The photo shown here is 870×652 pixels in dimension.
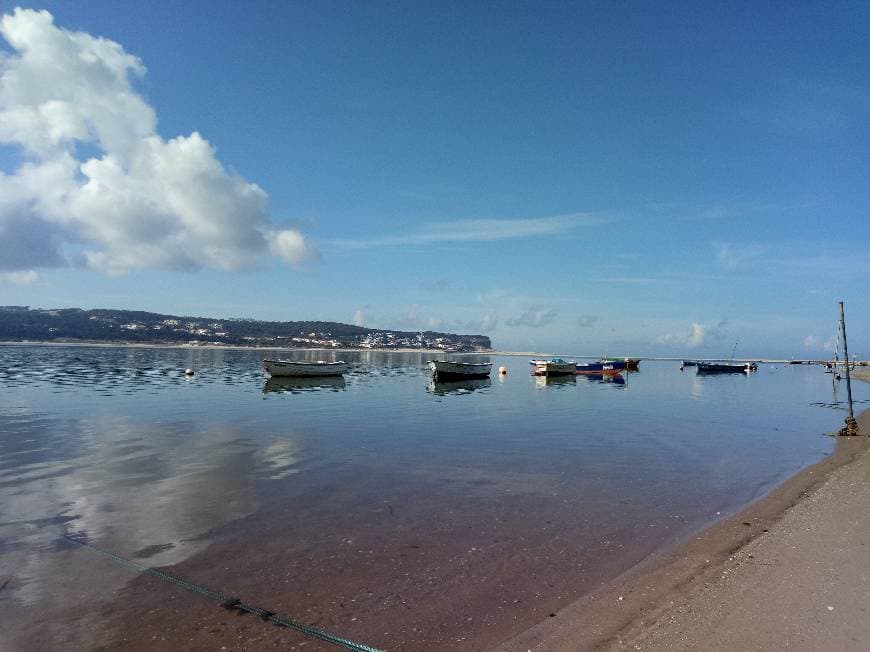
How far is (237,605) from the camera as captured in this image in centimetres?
832

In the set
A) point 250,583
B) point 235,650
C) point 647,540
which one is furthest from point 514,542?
point 235,650

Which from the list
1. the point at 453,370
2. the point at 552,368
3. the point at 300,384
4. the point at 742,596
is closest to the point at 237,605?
the point at 742,596

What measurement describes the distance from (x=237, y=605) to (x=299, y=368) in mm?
60501

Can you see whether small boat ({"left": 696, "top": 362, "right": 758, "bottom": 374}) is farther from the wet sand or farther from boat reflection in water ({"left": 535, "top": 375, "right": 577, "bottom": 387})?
the wet sand

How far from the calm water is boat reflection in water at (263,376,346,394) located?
1956cm

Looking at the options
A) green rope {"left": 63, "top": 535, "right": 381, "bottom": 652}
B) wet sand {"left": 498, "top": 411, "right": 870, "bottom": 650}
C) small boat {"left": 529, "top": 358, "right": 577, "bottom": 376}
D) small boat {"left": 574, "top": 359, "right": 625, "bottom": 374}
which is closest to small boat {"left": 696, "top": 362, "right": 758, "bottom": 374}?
small boat {"left": 574, "top": 359, "right": 625, "bottom": 374}

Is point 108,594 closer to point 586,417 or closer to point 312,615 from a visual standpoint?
point 312,615

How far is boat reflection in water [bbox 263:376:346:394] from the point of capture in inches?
2037

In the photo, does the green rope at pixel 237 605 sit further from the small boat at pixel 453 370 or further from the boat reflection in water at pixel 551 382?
the boat reflection in water at pixel 551 382

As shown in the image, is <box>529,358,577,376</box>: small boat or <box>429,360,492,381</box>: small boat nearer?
<box>429,360,492,381</box>: small boat

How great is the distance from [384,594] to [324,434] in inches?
696

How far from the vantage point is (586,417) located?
35.5 meters

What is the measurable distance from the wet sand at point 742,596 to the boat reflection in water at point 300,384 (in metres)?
43.0

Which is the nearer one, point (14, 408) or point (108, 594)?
point (108, 594)
